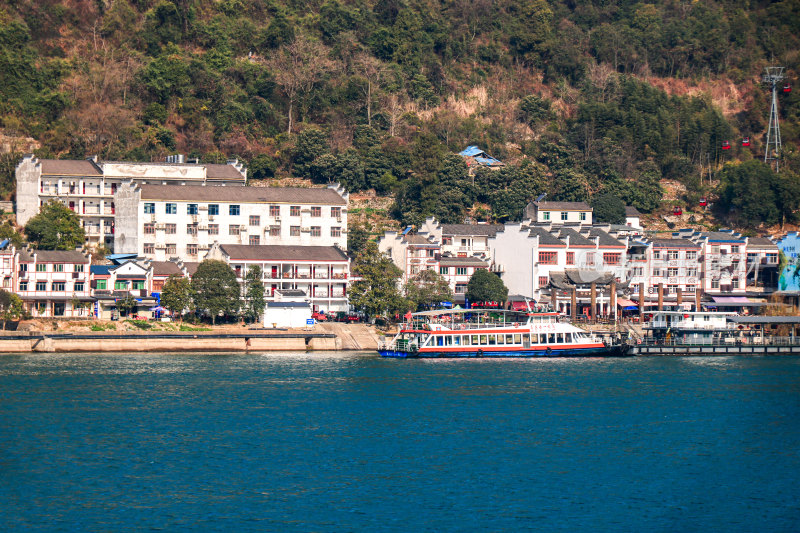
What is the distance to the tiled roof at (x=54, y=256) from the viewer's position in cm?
10206

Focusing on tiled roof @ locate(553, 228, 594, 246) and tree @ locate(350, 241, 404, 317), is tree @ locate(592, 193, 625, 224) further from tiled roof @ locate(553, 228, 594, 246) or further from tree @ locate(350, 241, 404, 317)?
tree @ locate(350, 241, 404, 317)

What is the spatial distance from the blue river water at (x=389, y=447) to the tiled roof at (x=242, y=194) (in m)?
30.1

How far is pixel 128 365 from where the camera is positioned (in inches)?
3423

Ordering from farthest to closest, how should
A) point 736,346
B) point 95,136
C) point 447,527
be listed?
1. point 95,136
2. point 736,346
3. point 447,527

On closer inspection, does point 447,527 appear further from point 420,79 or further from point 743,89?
point 743,89

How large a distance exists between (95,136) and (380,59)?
4628 centimetres

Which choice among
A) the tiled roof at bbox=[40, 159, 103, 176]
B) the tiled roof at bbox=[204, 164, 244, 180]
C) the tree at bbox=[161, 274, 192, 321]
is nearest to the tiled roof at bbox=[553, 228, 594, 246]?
the tiled roof at bbox=[204, 164, 244, 180]

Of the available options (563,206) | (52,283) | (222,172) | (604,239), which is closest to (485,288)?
(604,239)

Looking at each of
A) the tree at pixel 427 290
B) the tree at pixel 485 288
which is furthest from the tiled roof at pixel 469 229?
the tree at pixel 485 288

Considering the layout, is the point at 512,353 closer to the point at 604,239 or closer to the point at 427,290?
the point at 427,290

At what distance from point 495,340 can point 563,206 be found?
3826 cm

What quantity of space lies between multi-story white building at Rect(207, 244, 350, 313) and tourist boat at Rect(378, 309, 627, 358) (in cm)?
1393

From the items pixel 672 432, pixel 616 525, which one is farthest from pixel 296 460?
pixel 672 432

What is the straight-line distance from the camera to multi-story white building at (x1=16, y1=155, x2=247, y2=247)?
117m
